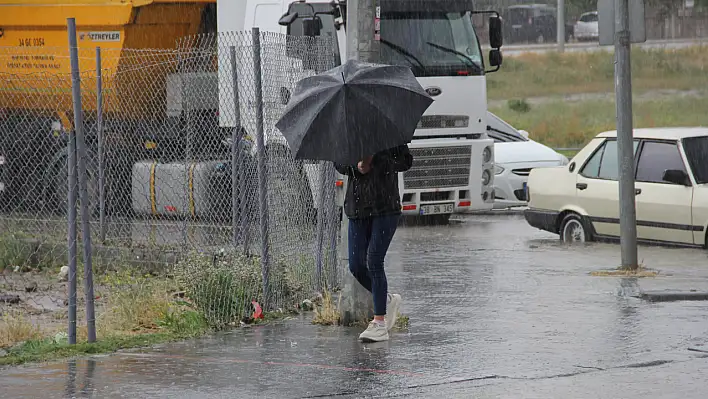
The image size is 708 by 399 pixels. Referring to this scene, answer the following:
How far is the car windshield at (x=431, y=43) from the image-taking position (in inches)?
637

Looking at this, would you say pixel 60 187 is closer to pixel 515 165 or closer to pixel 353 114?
pixel 515 165

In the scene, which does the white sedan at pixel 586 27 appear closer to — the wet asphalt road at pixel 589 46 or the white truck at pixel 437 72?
the wet asphalt road at pixel 589 46

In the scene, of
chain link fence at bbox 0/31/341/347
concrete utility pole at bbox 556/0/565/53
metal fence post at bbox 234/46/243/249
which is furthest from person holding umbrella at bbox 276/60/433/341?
concrete utility pole at bbox 556/0/565/53

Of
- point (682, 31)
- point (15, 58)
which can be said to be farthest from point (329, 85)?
point (682, 31)

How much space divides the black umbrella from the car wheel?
7141mm

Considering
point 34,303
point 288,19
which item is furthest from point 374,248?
point 288,19

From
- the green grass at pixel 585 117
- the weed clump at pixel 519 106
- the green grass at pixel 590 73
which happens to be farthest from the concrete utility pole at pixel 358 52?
the green grass at pixel 590 73

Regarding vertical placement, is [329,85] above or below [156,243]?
above

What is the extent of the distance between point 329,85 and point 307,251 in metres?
2.57

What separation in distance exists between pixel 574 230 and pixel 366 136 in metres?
7.65

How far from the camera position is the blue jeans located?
8812 millimetres

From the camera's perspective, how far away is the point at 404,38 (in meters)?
16.2

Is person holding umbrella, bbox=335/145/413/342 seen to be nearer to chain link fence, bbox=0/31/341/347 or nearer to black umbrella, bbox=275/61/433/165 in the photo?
black umbrella, bbox=275/61/433/165

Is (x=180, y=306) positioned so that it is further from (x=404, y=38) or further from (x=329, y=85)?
(x=404, y=38)
